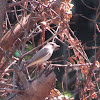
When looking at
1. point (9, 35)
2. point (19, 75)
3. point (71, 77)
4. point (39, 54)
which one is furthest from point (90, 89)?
point (71, 77)

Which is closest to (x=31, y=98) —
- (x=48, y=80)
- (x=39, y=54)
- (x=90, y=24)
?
(x=48, y=80)

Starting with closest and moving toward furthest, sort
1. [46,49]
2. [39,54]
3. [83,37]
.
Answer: [39,54] → [46,49] → [83,37]

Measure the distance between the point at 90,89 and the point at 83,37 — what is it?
6.04ft

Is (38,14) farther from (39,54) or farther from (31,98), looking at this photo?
(31,98)

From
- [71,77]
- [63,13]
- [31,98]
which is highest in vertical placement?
[63,13]

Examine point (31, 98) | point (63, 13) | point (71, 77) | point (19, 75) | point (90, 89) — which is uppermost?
point (63, 13)

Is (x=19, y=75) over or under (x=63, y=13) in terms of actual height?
under

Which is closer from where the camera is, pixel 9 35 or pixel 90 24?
pixel 9 35

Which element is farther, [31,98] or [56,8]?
[56,8]

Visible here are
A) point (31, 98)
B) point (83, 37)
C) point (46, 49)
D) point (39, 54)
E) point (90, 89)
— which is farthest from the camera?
point (83, 37)

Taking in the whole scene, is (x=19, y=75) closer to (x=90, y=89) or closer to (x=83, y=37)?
(x=90, y=89)

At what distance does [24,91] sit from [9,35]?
112 cm

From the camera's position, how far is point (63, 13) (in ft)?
8.02

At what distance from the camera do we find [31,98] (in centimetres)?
187
